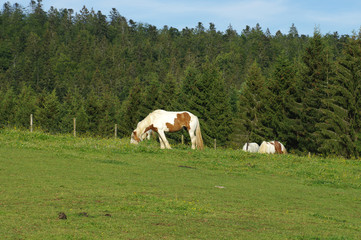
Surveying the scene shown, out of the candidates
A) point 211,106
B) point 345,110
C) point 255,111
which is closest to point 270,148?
point 345,110

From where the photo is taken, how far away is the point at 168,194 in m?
13.3

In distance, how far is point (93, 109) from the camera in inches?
3543

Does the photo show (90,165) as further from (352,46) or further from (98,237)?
(352,46)

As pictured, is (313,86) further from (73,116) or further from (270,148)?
(73,116)

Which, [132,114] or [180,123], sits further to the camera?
[132,114]

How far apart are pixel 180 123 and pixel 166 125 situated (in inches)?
36.2

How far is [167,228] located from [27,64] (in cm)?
20114

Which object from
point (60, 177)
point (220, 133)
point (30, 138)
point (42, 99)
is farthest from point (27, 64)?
point (60, 177)

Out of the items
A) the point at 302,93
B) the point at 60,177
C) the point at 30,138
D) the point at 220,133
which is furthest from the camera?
the point at 220,133

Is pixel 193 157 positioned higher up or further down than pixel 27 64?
further down

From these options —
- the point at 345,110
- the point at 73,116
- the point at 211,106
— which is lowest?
the point at 73,116

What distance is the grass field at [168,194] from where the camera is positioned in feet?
29.4

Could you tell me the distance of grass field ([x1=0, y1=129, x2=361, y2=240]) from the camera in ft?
29.4

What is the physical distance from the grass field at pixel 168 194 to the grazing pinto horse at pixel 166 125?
1973mm
